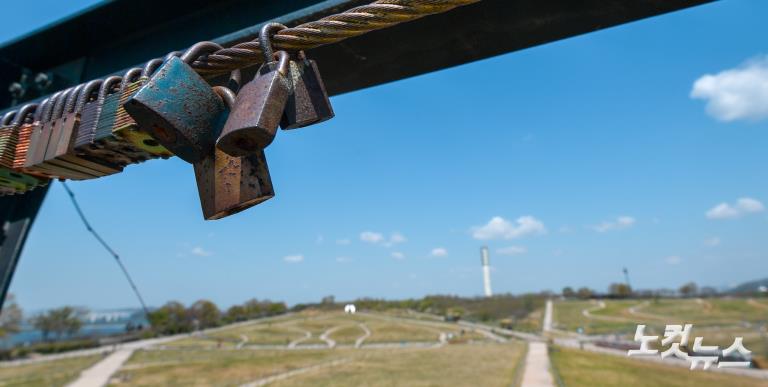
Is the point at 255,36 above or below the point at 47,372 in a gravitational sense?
above

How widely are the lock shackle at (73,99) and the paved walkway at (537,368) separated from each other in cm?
4815

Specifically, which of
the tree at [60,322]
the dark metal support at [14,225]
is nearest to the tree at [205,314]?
the tree at [60,322]

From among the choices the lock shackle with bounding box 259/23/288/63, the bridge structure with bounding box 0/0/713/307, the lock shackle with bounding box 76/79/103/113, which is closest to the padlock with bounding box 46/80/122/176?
the lock shackle with bounding box 76/79/103/113

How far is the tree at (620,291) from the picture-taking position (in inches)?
3982

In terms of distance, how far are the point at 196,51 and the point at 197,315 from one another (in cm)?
11414

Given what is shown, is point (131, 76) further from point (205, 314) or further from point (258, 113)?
point (205, 314)

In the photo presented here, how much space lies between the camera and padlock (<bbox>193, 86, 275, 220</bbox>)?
0.96 meters

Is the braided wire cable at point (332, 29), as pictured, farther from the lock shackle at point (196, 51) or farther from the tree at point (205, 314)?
the tree at point (205, 314)

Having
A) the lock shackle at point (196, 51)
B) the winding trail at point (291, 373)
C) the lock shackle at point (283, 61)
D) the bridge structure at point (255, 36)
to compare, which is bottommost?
the winding trail at point (291, 373)

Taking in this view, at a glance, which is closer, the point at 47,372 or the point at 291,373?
the point at 47,372

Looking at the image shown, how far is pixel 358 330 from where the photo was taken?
10238cm

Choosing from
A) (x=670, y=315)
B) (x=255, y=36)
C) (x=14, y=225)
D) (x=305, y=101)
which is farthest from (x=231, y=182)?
(x=670, y=315)

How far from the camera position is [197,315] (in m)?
100

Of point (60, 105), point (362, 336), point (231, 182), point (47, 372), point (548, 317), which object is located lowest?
point (362, 336)
